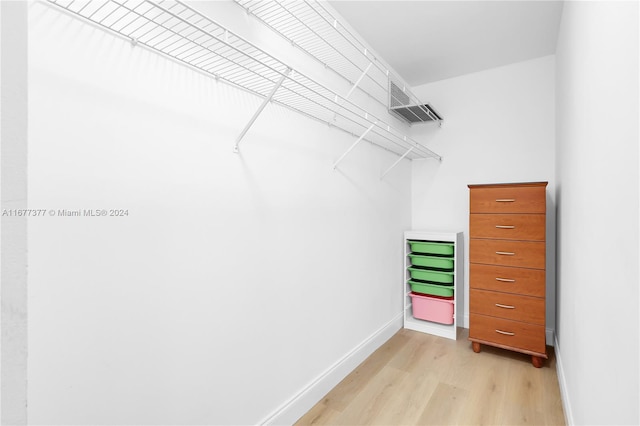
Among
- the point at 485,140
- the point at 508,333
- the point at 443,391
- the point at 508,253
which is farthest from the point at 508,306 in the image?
the point at 485,140

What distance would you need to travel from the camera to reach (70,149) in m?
0.89

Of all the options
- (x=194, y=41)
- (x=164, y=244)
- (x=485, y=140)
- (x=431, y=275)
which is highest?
(x=485, y=140)

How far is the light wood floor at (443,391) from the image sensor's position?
1.80 metres

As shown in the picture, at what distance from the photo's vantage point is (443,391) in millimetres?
2043

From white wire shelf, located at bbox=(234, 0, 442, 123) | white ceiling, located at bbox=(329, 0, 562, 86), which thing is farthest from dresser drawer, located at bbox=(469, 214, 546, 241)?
white ceiling, located at bbox=(329, 0, 562, 86)

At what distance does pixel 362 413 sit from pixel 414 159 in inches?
96.7

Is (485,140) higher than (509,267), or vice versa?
(485,140)

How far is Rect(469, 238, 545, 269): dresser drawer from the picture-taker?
235 centimetres

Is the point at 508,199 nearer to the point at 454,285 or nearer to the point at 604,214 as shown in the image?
the point at 454,285

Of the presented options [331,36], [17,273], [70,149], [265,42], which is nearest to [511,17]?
[331,36]

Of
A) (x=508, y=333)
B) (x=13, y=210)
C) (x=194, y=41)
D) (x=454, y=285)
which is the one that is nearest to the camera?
(x=13, y=210)

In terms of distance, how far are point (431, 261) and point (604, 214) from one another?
6.63ft

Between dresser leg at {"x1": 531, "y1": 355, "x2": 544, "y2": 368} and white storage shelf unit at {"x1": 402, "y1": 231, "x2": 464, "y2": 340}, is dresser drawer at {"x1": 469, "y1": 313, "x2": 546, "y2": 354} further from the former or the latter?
white storage shelf unit at {"x1": 402, "y1": 231, "x2": 464, "y2": 340}

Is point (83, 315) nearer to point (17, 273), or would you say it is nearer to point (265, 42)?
point (17, 273)
